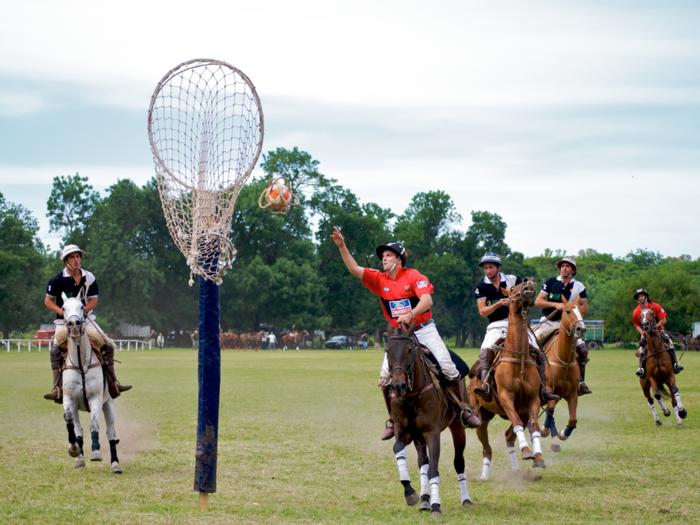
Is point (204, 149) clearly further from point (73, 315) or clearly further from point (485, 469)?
point (485, 469)

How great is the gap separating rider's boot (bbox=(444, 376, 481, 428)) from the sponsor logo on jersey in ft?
3.06

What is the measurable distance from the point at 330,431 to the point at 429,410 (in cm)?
730

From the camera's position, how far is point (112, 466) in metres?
10.3

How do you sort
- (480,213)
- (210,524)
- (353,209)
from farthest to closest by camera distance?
1. (480,213)
2. (353,209)
3. (210,524)

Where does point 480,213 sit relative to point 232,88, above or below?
above

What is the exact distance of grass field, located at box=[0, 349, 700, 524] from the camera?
789cm

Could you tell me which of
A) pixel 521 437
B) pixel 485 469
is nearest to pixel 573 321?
pixel 485 469

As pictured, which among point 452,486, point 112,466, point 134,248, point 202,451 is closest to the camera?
point 202,451

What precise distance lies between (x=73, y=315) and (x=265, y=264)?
7152 cm

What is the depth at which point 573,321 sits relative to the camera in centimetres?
1223

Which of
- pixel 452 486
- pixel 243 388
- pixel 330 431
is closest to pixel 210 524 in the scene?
pixel 452 486

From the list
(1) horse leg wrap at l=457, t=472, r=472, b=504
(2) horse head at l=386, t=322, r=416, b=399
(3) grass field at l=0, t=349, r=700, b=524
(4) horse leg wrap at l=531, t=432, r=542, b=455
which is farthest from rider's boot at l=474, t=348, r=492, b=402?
(2) horse head at l=386, t=322, r=416, b=399

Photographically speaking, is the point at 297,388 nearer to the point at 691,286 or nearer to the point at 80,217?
the point at 80,217

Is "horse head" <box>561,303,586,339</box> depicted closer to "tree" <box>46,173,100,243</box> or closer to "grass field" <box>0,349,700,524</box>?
"grass field" <box>0,349,700,524</box>
